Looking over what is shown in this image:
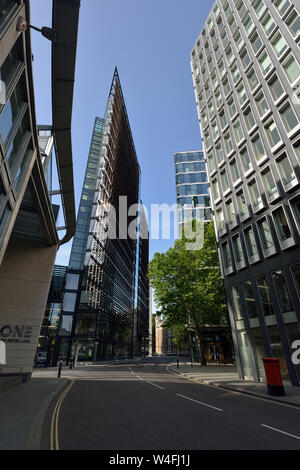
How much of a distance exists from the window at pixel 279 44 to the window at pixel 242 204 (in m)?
10.9

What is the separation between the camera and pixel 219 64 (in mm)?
26000

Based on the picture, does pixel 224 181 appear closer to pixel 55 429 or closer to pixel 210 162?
pixel 210 162

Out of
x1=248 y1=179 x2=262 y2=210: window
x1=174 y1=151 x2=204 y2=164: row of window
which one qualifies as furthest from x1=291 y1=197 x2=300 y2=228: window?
x1=174 y1=151 x2=204 y2=164: row of window

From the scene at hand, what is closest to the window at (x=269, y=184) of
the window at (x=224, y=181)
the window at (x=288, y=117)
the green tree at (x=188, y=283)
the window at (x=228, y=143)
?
the window at (x=288, y=117)

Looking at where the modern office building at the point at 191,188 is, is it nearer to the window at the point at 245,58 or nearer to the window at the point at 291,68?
the window at the point at 245,58

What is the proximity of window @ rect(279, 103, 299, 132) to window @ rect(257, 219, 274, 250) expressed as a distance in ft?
21.7

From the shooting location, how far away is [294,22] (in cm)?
1789

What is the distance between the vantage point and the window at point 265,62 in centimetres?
1938

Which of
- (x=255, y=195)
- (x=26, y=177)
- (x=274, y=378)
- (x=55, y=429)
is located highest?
(x=255, y=195)

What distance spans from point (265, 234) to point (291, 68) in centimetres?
1209

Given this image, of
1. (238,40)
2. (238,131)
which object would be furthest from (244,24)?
(238,131)

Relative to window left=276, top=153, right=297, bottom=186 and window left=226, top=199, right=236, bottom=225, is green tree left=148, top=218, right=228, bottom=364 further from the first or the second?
window left=276, top=153, right=297, bottom=186

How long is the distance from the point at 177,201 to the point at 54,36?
55.8m

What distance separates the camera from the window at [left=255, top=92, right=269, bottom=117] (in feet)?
63.3
